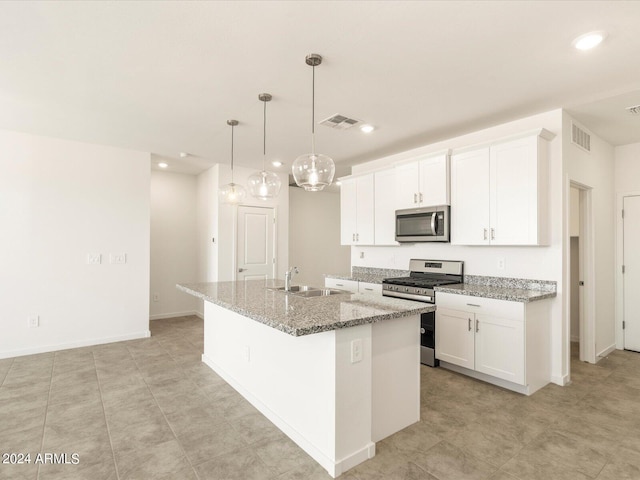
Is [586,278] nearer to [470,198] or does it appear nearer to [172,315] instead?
[470,198]

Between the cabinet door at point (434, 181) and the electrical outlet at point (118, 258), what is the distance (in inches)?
155

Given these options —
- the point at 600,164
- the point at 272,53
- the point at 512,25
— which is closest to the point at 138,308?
the point at 272,53

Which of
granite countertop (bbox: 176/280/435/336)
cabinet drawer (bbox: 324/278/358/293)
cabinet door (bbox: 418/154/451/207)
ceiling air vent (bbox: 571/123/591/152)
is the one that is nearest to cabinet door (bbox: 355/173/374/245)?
cabinet drawer (bbox: 324/278/358/293)

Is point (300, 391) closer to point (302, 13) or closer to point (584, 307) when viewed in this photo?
point (302, 13)

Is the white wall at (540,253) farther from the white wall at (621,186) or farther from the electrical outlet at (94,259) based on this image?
the electrical outlet at (94,259)

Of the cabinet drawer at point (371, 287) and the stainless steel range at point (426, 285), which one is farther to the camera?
the cabinet drawer at point (371, 287)

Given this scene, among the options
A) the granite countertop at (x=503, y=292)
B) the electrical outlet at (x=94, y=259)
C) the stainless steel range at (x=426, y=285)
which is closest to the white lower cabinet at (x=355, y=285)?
the stainless steel range at (x=426, y=285)

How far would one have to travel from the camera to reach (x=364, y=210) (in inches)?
192

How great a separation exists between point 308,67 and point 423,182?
208 cm

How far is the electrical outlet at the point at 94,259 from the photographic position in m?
4.47

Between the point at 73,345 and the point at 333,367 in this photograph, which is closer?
the point at 333,367

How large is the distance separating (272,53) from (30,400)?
3.36m

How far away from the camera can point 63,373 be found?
3.49 meters

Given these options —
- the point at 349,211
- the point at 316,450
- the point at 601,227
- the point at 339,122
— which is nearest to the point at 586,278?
the point at 601,227
